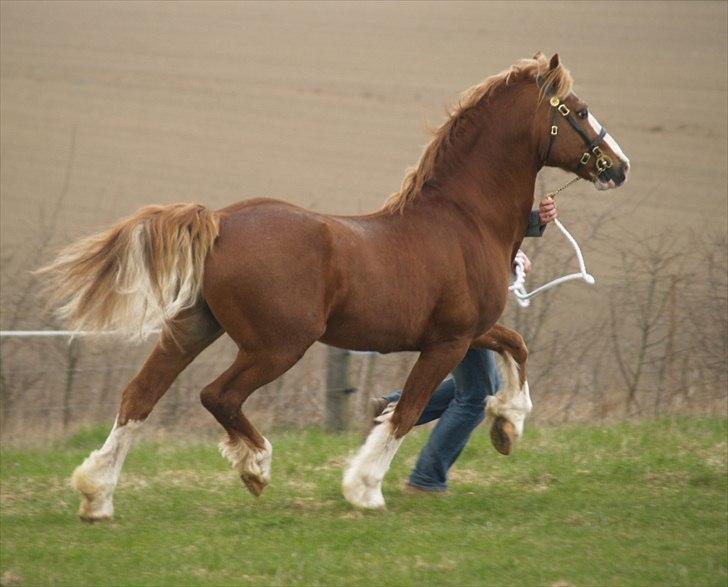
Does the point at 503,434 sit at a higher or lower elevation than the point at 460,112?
lower

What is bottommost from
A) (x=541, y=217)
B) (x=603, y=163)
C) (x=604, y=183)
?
(x=541, y=217)

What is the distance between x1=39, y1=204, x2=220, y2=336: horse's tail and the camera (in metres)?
5.66

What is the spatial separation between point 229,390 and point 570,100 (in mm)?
2439

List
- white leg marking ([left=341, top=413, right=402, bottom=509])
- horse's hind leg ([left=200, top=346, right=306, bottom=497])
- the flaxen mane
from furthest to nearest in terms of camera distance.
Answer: the flaxen mane → white leg marking ([left=341, top=413, right=402, bottom=509]) → horse's hind leg ([left=200, top=346, right=306, bottom=497])

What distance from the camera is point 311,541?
18.5ft

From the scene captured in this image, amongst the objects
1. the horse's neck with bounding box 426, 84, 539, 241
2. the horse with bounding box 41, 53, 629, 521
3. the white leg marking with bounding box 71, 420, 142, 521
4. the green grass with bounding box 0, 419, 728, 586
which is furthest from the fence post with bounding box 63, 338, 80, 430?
the horse's neck with bounding box 426, 84, 539, 241

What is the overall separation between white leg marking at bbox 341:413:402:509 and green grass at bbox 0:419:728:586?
0.32ft

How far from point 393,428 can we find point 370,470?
25 centimetres

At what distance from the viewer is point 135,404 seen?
6.00 metres

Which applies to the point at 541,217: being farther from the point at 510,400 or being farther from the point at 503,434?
the point at 503,434

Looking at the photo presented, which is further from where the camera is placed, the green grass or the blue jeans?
the blue jeans

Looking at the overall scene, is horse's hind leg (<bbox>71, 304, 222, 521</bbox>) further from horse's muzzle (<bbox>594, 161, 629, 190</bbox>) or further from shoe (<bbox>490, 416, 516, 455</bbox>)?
horse's muzzle (<bbox>594, 161, 629, 190</bbox>)

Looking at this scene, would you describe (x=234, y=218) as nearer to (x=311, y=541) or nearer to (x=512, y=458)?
(x=311, y=541)

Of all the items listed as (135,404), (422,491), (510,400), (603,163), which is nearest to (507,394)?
(510,400)
